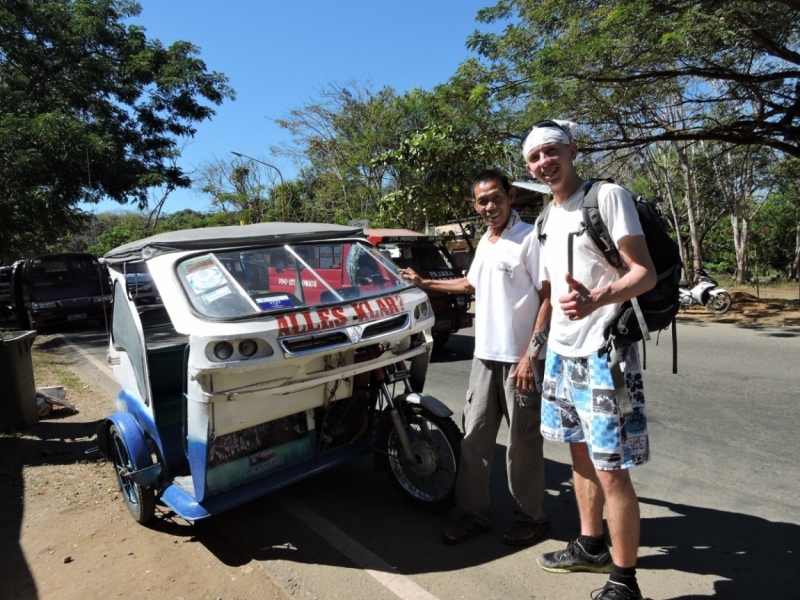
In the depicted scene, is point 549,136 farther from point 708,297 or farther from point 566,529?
point 708,297

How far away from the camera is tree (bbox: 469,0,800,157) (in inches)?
344

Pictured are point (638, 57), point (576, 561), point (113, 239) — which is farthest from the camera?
point (113, 239)

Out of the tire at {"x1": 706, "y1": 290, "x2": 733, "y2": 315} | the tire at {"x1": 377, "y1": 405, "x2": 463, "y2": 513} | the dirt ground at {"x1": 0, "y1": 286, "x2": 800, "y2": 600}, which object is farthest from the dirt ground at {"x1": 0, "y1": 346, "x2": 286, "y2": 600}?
the tire at {"x1": 706, "y1": 290, "x2": 733, "y2": 315}

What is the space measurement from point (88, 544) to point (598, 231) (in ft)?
11.6

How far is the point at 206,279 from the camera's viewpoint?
3.40 metres

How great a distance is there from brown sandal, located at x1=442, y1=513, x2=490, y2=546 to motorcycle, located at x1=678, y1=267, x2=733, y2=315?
1138 centimetres

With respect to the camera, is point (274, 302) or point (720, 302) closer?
point (274, 302)

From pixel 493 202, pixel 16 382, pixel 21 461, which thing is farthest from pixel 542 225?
pixel 16 382

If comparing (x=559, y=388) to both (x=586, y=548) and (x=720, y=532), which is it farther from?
(x=720, y=532)

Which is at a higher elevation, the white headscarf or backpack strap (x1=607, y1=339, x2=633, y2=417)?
the white headscarf

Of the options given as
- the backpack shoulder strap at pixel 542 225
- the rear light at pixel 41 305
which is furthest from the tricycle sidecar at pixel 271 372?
the rear light at pixel 41 305

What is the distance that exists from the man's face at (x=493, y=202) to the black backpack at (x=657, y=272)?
719 mm

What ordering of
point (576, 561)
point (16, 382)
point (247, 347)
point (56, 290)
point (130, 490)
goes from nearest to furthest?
point (576, 561)
point (247, 347)
point (130, 490)
point (16, 382)
point (56, 290)

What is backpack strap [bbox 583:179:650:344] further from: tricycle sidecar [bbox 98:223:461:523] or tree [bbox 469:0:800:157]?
tree [bbox 469:0:800:157]
